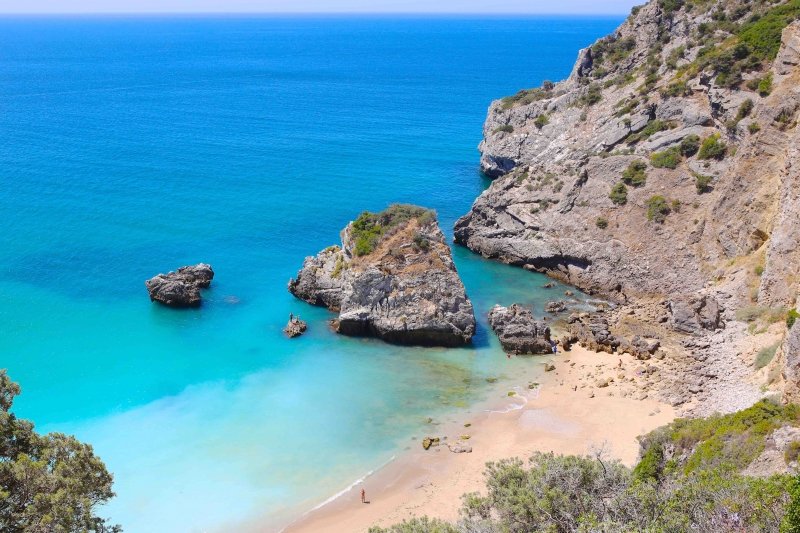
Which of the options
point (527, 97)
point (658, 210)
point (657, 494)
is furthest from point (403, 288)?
point (527, 97)

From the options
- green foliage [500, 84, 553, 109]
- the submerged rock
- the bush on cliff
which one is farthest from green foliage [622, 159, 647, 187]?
the bush on cliff

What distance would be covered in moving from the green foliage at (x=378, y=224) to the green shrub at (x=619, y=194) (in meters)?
15.8

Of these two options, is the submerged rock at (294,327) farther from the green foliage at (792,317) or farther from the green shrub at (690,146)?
the green shrub at (690,146)

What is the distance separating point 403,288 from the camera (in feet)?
144

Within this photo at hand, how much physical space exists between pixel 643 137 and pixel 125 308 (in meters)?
43.6

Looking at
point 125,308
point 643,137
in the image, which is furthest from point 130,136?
point 643,137

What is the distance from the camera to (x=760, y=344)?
36.7 metres

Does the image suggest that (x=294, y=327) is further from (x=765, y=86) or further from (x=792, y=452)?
(x=765, y=86)

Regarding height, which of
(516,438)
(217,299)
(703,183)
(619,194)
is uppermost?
(619,194)

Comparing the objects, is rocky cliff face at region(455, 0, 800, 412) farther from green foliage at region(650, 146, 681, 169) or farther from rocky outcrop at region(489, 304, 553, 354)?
rocky outcrop at region(489, 304, 553, 354)

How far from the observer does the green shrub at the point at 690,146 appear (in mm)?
53344

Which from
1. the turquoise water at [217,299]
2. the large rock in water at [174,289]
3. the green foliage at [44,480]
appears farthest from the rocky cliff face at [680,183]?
the green foliage at [44,480]

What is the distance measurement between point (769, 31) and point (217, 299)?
4821 cm

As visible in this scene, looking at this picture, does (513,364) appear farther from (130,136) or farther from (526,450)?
(130,136)
